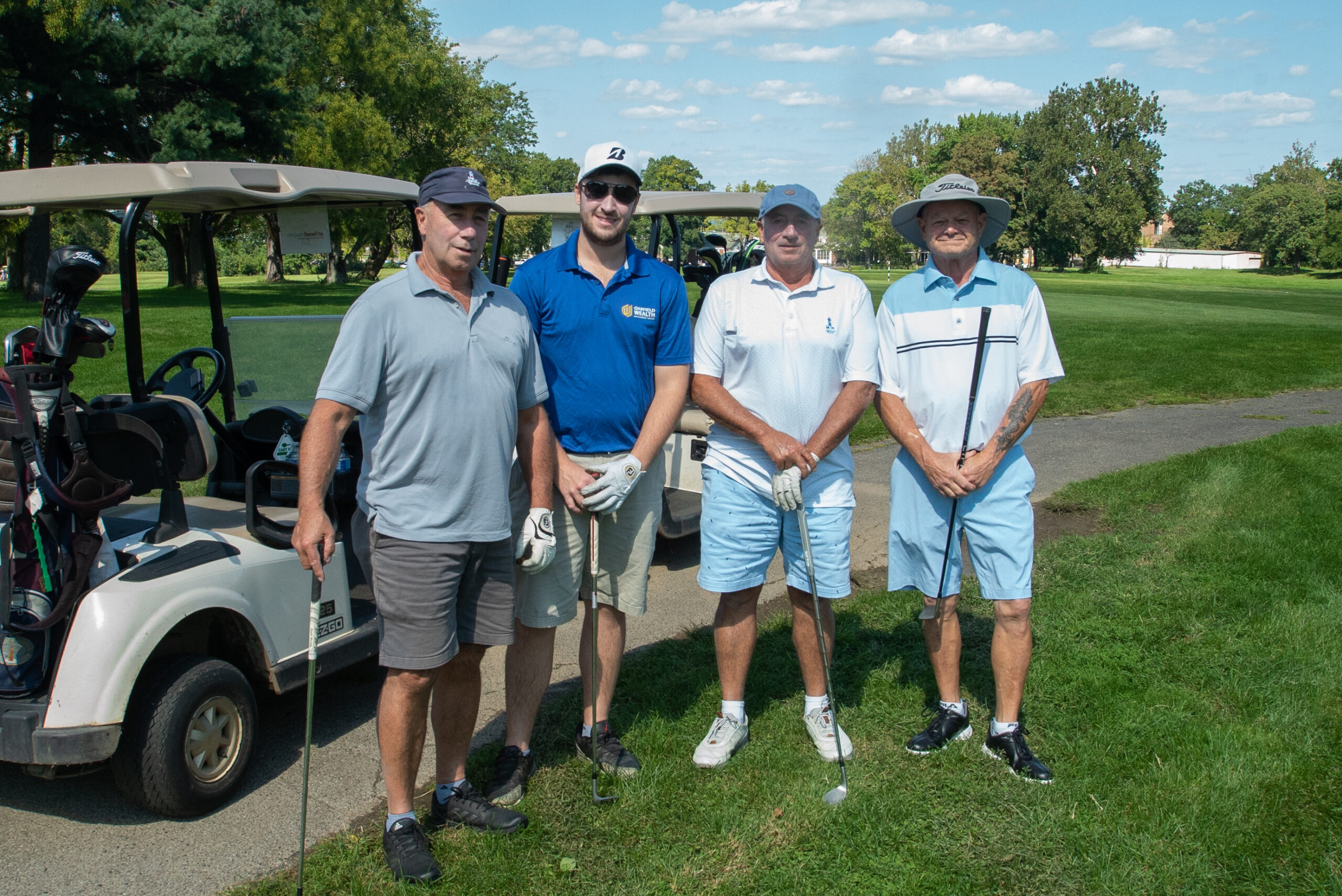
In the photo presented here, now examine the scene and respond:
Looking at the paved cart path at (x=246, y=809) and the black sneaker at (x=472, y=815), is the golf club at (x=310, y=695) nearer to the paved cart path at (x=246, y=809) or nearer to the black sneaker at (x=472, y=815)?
the paved cart path at (x=246, y=809)

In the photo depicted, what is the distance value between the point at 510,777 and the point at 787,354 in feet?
5.66

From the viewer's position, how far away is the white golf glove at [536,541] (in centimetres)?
324

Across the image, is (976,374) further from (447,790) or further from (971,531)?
(447,790)

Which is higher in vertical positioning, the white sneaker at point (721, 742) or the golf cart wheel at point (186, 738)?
the golf cart wheel at point (186, 738)

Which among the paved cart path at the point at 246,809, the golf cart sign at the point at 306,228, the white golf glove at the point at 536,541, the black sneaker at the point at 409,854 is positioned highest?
the golf cart sign at the point at 306,228

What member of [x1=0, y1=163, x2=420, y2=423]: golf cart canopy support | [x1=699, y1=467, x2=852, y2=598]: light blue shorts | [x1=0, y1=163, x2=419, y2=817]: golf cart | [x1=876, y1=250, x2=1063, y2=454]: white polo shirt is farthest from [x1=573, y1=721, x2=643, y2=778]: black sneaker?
[x1=0, y1=163, x2=420, y2=423]: golf cart canopy support

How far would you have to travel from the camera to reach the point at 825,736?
381cm

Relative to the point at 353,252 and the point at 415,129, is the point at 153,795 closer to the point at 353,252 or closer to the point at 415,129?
the point at 353,252

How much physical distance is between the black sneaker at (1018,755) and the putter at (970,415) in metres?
0.56

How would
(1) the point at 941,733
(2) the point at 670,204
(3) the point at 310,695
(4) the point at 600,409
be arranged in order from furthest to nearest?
(2) the point at 670,204, (1) the point at 941,733, (4) the point at 600,409, (3) the point at 310,695

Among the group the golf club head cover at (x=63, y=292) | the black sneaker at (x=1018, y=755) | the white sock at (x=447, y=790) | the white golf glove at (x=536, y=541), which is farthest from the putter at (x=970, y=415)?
the golf club head cover at (x=63, y=292)

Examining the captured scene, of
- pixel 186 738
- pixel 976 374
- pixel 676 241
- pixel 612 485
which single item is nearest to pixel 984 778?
pixel 976 374

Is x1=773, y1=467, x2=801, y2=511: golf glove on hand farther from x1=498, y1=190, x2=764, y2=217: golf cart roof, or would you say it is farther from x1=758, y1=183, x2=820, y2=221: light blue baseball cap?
x1=498, y1=190, x2=764, y2=217: golf cart roof

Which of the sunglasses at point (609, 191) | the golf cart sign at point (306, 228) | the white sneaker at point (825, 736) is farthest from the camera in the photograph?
the golf cart sign at point (306, 228)
